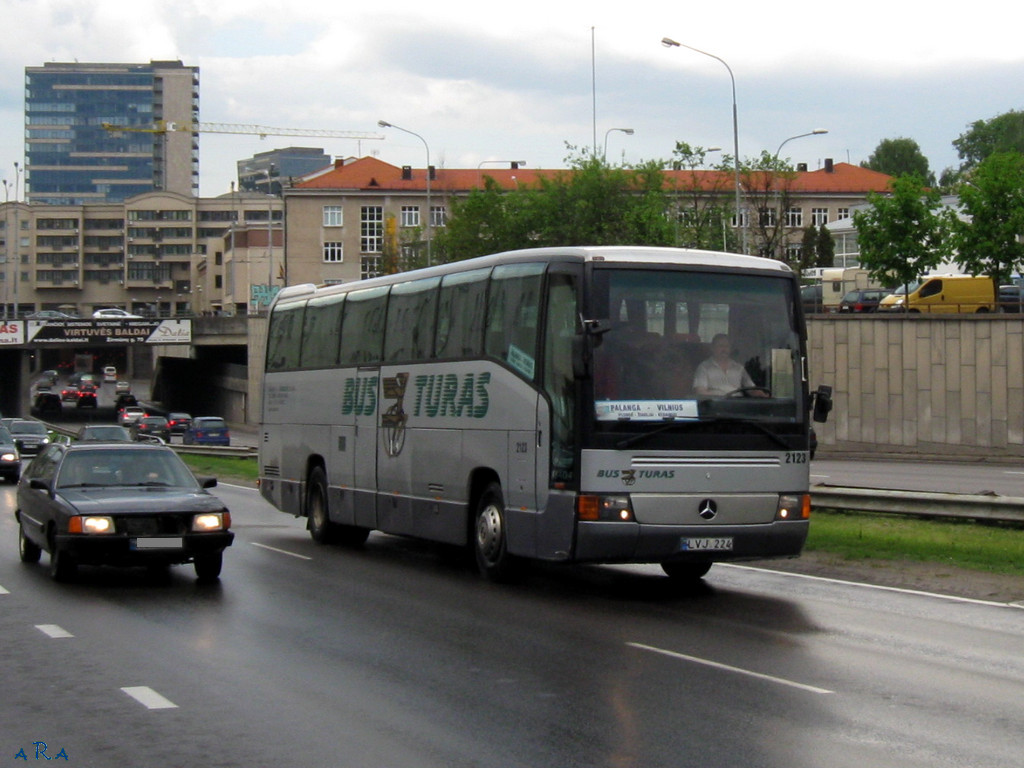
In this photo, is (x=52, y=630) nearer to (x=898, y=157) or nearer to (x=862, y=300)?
(x=862, y=300)

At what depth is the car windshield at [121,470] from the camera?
15867mm

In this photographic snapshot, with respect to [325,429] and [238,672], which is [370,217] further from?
[238,672]

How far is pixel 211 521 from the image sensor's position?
1481cm

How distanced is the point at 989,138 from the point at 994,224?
83877mm

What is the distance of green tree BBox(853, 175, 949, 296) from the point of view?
60.7 meters

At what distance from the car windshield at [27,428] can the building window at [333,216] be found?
2707 inches

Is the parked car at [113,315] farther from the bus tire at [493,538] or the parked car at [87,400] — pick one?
the bus tire at [493,538]

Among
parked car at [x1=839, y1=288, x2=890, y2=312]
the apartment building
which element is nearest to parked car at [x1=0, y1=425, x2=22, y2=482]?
parked car at [x1=839, y1=288, x2=890, y2=312]

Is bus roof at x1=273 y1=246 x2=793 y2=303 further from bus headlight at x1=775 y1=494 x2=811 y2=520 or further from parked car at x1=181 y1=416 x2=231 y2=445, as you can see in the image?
parked car at x1=181 y1=416 x2=231 y2=445

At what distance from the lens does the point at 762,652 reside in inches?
429

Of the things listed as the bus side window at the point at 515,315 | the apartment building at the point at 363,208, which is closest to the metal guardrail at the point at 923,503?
the bus side window at the point at 515,315

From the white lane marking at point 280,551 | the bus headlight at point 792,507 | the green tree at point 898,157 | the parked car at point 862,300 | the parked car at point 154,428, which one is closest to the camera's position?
the bus headlight at point 792,507

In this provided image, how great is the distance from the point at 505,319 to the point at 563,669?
5825 millimetres

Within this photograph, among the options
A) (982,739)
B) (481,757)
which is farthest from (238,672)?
(982,739)
